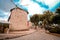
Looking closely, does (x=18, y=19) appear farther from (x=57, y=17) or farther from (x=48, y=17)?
(x=57, y=17)

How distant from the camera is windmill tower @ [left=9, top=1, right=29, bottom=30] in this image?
4.91 m

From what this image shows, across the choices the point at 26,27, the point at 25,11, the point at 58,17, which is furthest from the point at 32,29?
the point at 58,17

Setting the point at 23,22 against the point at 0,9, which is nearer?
the point at 0,9

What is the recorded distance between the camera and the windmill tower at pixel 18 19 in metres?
4.91

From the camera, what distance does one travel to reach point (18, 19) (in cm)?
497

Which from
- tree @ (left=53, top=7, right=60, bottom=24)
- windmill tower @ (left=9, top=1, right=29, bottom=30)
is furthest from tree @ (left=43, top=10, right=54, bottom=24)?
windmill tower @ (left=9, top=1, right=29, bottom=30)

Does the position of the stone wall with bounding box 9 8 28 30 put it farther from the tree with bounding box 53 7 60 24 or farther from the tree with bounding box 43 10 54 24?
the tree with bounding box 53 7 60 24

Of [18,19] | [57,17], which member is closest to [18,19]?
[18,19]

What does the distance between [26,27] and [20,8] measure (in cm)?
68

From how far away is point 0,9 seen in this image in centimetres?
471

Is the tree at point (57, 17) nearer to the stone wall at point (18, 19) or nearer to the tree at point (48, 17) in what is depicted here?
the tree at point (48, 17)

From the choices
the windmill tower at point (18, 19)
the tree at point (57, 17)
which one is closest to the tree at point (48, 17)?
the tree at point (57, 17)

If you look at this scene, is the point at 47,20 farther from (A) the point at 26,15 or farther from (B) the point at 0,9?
(B) the point at 0,9

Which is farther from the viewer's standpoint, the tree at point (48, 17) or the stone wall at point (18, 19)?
the stone wall at point (18, 19)
